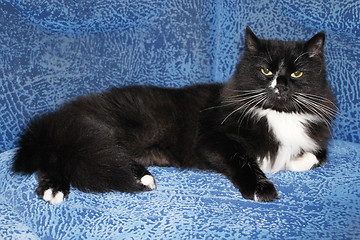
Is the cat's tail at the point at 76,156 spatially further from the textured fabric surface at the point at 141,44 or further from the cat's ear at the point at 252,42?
the cat's ear at the point at 252,42

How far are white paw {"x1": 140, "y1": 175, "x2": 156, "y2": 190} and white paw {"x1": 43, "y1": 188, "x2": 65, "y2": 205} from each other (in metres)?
0.35

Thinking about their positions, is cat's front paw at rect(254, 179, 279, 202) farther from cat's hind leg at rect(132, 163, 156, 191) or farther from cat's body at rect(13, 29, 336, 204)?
cat's hind leg at rect(132, 163, 156, 191)

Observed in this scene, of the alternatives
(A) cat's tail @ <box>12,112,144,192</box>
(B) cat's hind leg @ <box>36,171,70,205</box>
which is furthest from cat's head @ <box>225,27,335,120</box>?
(B) cat's hind leg @ <box>36,171,70,205</box>

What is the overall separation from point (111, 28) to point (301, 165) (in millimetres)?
1365

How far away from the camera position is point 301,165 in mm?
1818

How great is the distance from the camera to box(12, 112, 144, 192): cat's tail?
4.89 feet

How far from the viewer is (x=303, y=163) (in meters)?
1.82

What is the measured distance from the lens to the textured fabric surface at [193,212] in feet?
4.35

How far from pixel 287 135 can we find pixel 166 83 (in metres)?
0.91

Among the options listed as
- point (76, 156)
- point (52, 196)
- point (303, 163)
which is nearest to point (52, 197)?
point (52, 196)

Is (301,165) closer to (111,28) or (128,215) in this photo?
(128,215)

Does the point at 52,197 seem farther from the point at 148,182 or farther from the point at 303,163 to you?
the point at 303,163

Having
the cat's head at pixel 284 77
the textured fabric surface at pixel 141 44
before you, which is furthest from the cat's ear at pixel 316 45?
the textured fabric surface at pixel 141 44

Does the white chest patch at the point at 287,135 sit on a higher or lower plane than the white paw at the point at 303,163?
higher
